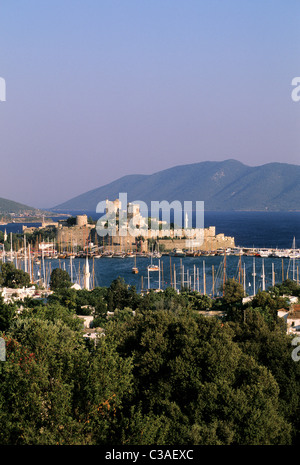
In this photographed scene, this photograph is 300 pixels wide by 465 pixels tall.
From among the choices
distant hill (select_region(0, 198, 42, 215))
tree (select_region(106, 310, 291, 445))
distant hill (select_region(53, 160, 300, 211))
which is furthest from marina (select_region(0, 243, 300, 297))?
distant hill (select_region(53, 160, 300, 211))

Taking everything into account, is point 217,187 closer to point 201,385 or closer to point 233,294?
point 233,294

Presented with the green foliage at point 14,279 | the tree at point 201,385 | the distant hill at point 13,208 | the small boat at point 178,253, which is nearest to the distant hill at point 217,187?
the distant hill at point 13,208

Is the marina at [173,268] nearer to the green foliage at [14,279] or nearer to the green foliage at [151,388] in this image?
the green foliage at [14,279]

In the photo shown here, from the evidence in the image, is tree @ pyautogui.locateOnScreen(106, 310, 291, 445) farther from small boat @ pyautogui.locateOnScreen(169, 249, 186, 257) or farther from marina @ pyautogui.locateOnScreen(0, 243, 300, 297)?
small boat @ pyautogui.locateOnScreen(169, 249, 186, 257)

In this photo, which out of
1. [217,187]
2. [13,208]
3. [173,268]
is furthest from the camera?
[217,187]

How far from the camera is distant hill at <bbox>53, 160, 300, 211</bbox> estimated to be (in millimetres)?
139375

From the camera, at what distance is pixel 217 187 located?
6506 inches

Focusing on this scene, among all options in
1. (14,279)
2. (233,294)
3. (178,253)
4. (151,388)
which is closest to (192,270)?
(178,253)

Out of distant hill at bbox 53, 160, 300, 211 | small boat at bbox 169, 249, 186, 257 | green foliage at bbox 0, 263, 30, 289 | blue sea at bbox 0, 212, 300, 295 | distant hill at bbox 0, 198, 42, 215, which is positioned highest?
distant hill at bbox 53, 160, 300, 211

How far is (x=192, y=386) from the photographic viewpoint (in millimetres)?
6801

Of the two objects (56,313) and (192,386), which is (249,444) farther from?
(56,313)

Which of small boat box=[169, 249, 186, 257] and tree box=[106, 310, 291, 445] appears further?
small boat box=[169, 249, 186, 257]

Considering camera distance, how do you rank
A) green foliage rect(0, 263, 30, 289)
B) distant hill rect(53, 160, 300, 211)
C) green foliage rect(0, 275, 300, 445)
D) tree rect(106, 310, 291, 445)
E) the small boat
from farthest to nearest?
→ 1. distant hill rect(53, 160, 300, 211)
2. the small boat
3. green foliage rect(0, 263, 30, 289)
4. tree rect(106, 310, 291, 445)
5. green foliage rect(0, 275, 300, 445)

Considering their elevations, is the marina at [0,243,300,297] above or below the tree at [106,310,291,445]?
below
